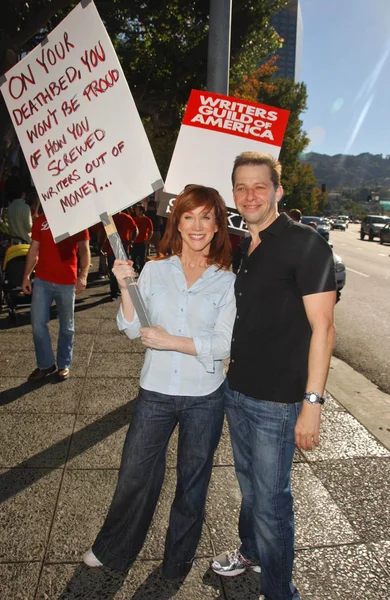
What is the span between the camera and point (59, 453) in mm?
3646

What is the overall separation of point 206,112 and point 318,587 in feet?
9.41

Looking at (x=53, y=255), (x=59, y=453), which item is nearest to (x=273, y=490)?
(x=59, y=453)

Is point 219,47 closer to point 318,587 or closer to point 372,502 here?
point 372,502

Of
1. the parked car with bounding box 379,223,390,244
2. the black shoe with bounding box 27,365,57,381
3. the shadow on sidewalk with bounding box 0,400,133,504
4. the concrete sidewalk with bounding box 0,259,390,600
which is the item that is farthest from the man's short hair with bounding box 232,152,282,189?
the parked car with bounding box 379,223,390,244

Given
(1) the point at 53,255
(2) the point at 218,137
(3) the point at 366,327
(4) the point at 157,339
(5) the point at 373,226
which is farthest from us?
(5) the point at 373,226

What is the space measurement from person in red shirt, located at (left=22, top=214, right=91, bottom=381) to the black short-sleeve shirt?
3.06m

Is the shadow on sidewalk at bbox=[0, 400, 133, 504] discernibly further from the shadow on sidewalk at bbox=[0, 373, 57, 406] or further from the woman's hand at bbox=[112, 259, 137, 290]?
the woman's hand at bbox=[112, 259, 137, 290]

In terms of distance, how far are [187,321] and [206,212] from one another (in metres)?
0.50

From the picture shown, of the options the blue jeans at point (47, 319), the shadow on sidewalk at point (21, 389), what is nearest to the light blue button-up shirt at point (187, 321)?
the shadow on sidewalk at point (21, 389)

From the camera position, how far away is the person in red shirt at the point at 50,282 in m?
4.96

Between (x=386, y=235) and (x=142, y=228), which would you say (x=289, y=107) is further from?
(x=142, y=228)

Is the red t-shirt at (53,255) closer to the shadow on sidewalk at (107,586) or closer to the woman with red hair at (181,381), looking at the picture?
the woman with red hair at (181,381)

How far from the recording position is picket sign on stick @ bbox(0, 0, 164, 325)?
A: 244 centimetres

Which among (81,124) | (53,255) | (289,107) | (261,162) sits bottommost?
(53,255)
